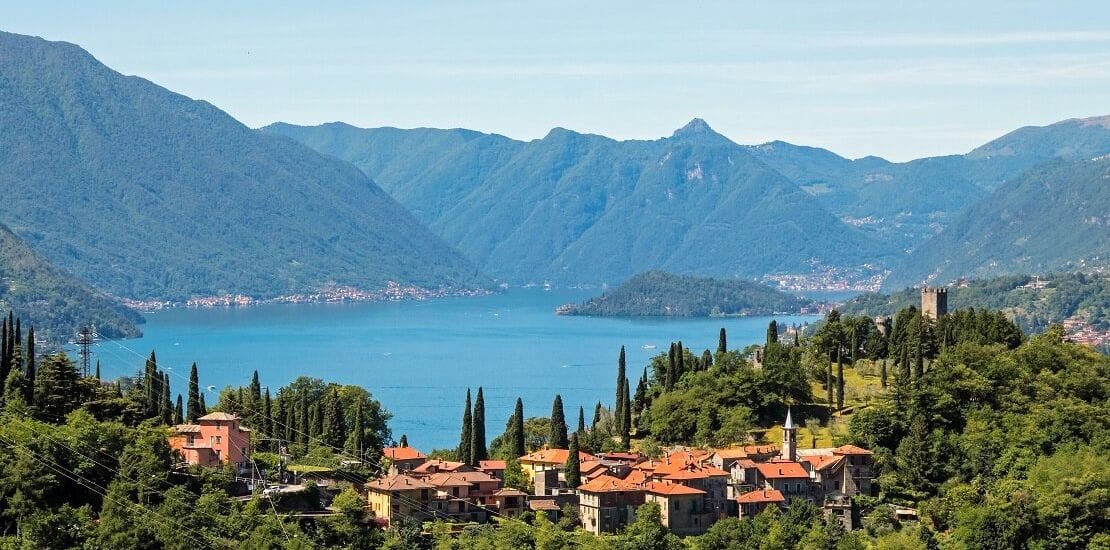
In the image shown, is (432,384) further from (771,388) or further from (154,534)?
(154,534)

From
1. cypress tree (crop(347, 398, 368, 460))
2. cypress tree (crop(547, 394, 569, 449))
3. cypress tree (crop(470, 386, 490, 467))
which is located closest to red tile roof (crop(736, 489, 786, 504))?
cypress tree (crop(547, 394, 569, 449))

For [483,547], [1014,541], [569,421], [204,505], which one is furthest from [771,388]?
[569,421]

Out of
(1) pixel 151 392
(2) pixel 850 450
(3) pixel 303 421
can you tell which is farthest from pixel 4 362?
(2) pixel 850 450

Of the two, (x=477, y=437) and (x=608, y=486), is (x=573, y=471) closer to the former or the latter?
→ (x=608, y=486)

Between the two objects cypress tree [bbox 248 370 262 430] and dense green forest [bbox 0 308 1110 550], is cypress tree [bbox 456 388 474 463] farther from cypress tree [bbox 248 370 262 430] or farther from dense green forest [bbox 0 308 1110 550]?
cypress tree [bbox 248 370 262 430]

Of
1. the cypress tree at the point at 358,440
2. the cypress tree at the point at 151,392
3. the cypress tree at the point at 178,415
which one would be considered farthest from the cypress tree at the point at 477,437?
the cypress tree at the point at 151,392

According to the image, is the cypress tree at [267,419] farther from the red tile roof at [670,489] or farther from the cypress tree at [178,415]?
the red tile roof at [670,489]
